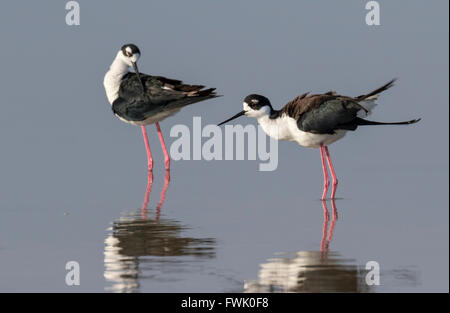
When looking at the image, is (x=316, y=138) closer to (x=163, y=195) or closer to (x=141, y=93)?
(x=163, y=195)

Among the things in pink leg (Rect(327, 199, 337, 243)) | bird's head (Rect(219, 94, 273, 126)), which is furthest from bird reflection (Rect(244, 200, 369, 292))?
bird's head (Rect(219, 94, 273, 126))

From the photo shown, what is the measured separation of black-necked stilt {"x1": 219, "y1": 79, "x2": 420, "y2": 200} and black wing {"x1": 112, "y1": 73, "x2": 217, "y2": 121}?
2.61m

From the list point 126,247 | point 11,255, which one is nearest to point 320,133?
point 126,247

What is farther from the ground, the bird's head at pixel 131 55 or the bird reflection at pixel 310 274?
the bird's head at pixel 131 55

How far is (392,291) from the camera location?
9148 millimetres

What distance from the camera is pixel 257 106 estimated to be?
54.6ft

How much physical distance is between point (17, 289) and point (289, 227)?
5.14 meters

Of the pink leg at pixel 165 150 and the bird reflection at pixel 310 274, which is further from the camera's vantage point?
the pink leg at pixel 165 150

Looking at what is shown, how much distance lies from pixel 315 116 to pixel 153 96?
497 centimetres

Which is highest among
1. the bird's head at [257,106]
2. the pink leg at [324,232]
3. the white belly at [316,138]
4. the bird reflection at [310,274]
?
the bird's head at [257,106]

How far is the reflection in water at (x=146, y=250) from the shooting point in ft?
32.8

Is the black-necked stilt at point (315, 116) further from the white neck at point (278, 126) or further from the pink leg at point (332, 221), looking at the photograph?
the pink leg at point (332, 221)

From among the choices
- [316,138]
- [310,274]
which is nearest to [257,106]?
[316,138]

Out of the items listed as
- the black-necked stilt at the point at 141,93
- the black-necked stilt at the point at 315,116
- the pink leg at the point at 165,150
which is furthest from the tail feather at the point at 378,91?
the pink leg at the point at 165,150
